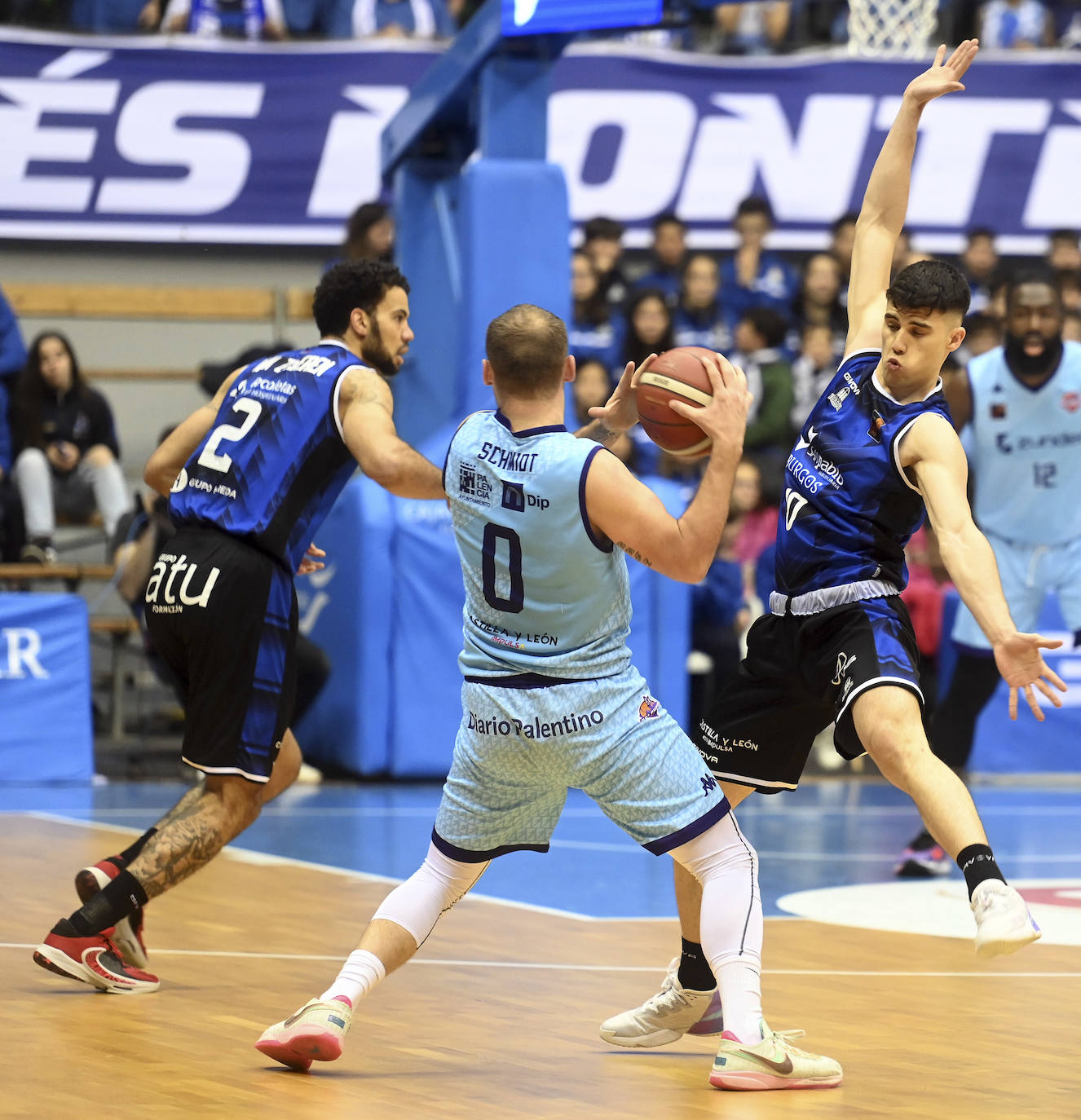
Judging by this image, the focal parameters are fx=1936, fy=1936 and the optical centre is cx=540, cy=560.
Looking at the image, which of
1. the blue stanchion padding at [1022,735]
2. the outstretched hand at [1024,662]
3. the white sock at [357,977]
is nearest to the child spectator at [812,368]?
the blue stanchion padding at [1022,735]

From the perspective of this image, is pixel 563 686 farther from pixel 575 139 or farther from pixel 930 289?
pixel 575 139

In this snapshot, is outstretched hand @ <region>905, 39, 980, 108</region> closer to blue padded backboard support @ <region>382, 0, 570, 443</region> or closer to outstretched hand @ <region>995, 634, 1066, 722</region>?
outstretched hand @ <region>995, 634, 1066, 722</region>

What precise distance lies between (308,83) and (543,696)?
38.3 feet

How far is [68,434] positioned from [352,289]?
7.96 metres

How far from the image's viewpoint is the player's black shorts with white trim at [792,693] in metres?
5.31

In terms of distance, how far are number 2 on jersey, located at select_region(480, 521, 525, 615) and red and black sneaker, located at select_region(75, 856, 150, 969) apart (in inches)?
68.5

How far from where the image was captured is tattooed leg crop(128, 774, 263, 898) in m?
5.80

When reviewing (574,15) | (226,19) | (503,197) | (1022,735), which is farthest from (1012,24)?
(574,15)

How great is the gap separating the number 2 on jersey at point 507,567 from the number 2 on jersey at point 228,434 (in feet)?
4.47

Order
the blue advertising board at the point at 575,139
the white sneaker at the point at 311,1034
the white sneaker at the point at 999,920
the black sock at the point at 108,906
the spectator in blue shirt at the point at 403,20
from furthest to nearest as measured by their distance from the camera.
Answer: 1. the spectator in blue shirt at the point at 403,20
2. the blue advertising board at the point at 575,139
3. the black sock at the point at 108,906
4. the white sneaker at the point at 311,1034
5. the white sneaker at the point at 999,920

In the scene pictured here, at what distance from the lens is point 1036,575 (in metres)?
9.61

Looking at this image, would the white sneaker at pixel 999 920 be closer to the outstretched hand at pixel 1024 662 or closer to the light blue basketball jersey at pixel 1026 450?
the outstretched hand at pixel 1024 662

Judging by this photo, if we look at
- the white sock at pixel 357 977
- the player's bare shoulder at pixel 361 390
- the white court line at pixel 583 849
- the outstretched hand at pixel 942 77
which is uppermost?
the outstretched hand at pixel 942 77

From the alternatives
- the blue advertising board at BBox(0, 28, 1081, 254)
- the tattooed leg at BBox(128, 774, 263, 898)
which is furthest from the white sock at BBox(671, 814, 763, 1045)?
the blue advertising board at BBox(0, 28, 1081, 254)
